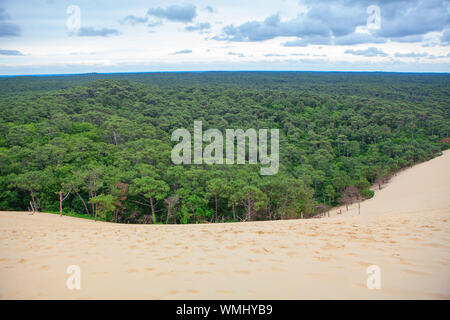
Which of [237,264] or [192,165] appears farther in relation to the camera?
[192,165]

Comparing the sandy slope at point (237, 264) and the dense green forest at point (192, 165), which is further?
the dense green forest at point (192, 165)

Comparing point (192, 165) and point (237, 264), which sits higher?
point (237, 264)

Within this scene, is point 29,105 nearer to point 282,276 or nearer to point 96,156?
point 96,156

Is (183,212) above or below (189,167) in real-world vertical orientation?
below

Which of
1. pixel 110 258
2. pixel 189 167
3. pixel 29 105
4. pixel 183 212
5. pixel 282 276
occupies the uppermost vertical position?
pixel 29 105
